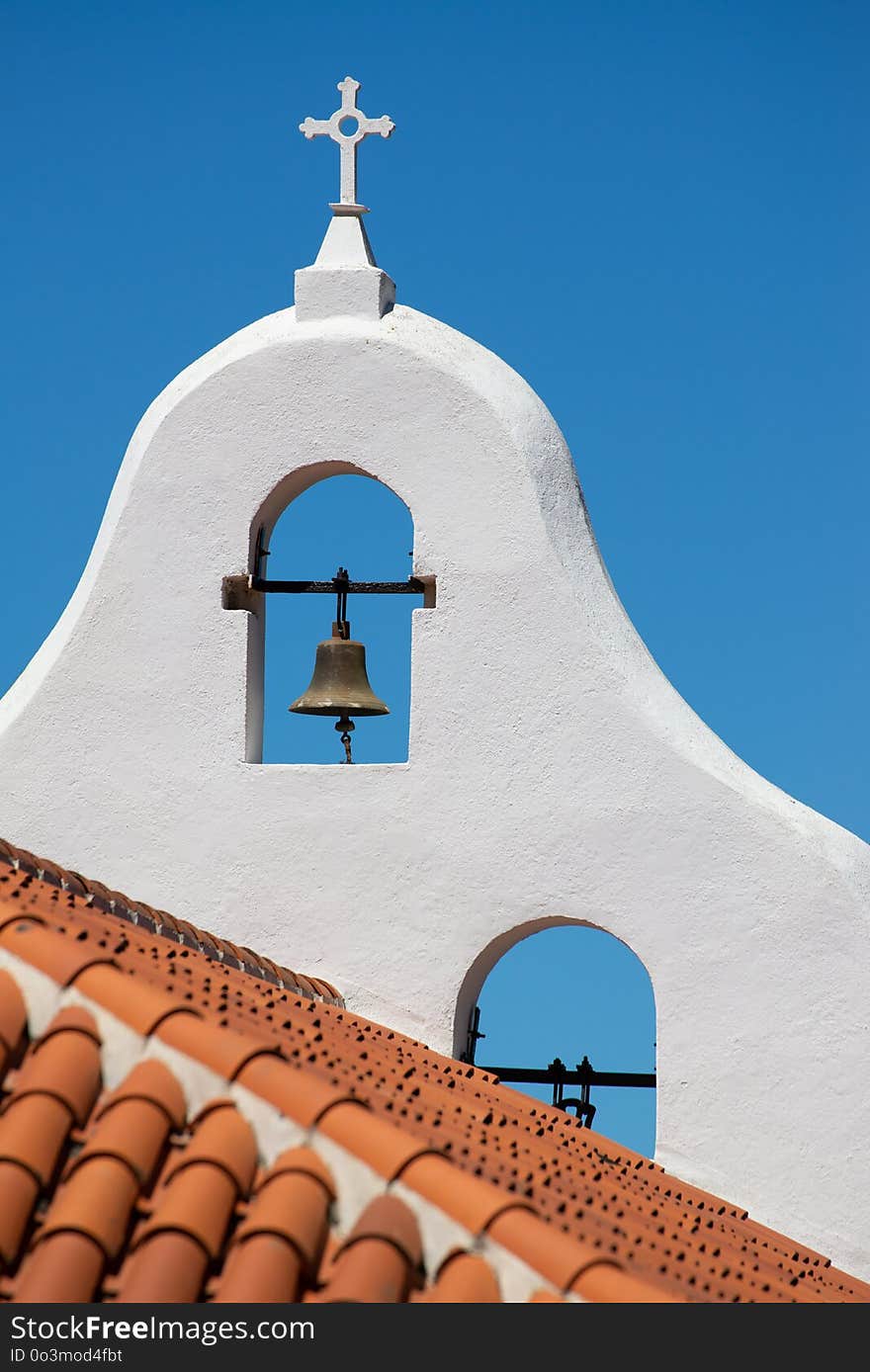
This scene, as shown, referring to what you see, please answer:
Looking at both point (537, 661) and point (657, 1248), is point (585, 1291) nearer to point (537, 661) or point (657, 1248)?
point (657, 1248)

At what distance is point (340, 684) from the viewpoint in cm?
912

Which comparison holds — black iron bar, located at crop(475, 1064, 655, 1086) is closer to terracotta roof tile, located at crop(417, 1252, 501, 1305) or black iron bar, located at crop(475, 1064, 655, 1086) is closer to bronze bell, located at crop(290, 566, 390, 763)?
bronze bell, located at crop(290, 566, 390, 763)

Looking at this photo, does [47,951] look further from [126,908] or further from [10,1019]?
[126,908]

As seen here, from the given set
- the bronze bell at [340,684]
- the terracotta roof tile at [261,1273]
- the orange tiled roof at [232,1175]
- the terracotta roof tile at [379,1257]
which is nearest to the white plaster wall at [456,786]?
the bronze bell at [340,684]

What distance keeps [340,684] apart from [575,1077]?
84.9 inches

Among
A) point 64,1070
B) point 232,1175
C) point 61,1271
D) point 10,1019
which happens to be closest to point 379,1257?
point 232,1175

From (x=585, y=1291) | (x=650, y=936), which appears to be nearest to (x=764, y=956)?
(x=650, y=936)

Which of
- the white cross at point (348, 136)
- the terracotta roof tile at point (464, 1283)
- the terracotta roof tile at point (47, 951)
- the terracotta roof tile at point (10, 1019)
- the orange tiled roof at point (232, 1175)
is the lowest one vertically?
the terracotta roof tile at point (464, 1283)

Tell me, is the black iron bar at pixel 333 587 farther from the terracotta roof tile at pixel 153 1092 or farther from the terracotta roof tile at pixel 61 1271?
the terracotta roof tile at pixel 61 1271

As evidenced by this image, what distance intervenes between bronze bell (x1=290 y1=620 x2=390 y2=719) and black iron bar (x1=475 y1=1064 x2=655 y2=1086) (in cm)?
179

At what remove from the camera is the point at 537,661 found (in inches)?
335

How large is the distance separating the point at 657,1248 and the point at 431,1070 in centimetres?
201

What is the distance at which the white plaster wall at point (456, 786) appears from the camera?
8.05 m

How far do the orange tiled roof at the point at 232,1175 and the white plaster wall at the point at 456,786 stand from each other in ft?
7.45
